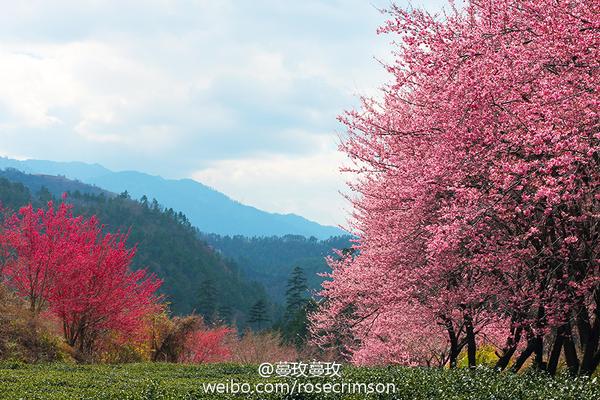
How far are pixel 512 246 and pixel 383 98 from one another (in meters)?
5.28

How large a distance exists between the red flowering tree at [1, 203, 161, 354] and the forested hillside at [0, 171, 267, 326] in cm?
6557

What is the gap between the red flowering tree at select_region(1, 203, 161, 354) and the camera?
1909 centimetres

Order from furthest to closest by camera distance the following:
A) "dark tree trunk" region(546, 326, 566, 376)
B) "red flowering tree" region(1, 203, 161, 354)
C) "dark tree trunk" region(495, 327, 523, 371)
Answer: "red flowering tree" region(1, 203, 161, 354), "dark tree trunk" region(495, 327, 523, 371), "dark tree trunk" region(546, 326, 566, 376)

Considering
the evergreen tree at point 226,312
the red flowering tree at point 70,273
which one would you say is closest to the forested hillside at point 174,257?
the evergreen tree at point 226,312

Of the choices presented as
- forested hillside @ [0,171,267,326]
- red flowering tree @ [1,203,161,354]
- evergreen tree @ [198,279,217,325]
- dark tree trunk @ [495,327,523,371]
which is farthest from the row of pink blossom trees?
forested hillside @ [0,171,267,326]

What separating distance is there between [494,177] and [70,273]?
15.7 metres

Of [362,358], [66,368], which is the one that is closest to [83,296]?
[66,368]

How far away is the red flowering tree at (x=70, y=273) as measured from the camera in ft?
62.6

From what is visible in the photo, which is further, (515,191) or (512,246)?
(512,246)

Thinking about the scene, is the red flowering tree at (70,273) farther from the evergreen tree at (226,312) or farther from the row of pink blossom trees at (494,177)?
the evergreen tree at (226,312)

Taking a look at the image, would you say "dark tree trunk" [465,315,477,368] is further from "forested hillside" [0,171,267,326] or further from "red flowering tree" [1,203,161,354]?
"forested hillside" [0,171,267,326]

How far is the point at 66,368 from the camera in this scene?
15.1 m

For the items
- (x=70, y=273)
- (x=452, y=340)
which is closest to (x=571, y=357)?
(x=452, y=340)

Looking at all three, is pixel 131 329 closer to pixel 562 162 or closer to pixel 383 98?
pixel 383 98
